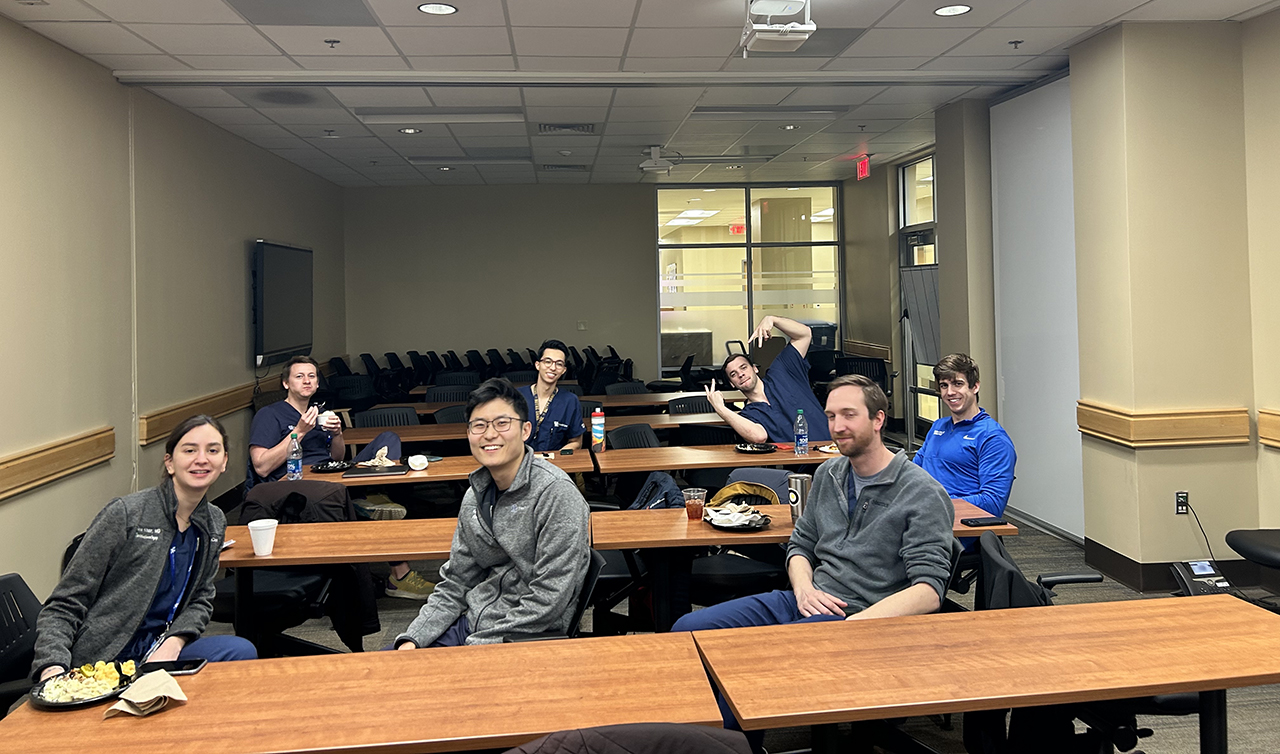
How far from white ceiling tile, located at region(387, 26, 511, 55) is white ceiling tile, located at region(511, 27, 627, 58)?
0.34 ft

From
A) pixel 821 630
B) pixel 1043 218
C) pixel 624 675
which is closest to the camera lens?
pixel 624 675

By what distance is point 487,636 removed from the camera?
271 centimetres

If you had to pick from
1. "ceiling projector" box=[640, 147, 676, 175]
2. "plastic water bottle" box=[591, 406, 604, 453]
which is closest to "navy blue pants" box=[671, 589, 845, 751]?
"plastic water bottle" box=[591, 406, 604, 453]

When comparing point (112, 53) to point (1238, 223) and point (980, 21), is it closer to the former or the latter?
point (980, 21)

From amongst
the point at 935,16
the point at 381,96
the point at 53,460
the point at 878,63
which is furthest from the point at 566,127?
the point at 53,460

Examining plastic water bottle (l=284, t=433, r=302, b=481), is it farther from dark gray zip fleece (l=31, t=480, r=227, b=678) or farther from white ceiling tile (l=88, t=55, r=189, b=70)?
white ceiling tile (l=88, t=55, r=189, b=70)

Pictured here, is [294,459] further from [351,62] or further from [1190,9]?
[1190,9]

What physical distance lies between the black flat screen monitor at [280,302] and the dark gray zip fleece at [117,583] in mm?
6227

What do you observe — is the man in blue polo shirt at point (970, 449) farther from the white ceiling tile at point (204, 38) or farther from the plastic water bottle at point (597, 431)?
the white ceiling tile at point (204, 38)

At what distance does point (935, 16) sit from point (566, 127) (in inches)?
156

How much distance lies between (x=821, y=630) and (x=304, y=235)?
9.44 meters

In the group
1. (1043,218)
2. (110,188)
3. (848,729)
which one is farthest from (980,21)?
(110,188)

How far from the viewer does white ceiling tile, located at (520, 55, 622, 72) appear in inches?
224

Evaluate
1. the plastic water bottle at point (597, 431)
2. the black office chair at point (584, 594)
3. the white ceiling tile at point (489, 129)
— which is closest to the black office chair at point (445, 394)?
the white ceiling tile at point (489, 129)
